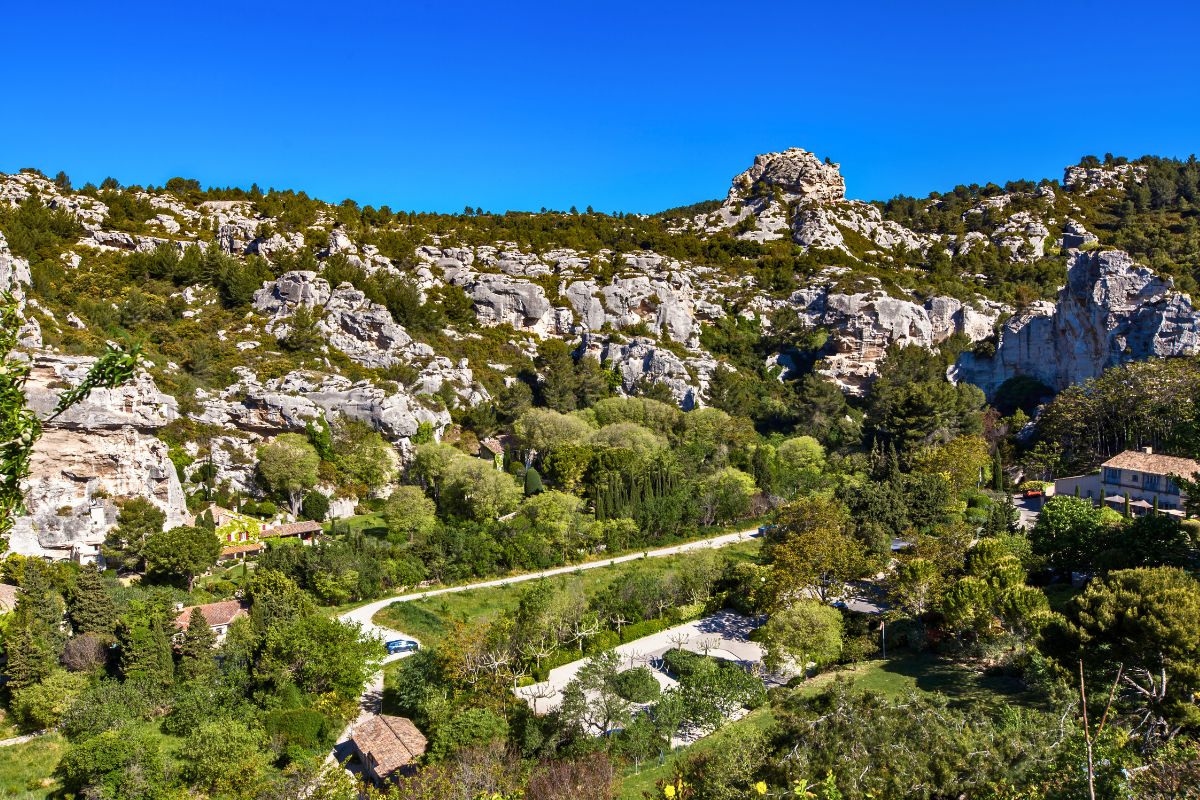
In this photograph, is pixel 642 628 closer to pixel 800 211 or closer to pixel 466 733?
pixel 466 733

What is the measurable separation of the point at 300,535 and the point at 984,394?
52.4 metres

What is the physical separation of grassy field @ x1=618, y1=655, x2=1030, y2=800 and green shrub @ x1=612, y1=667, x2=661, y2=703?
1875 mm

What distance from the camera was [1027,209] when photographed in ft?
294

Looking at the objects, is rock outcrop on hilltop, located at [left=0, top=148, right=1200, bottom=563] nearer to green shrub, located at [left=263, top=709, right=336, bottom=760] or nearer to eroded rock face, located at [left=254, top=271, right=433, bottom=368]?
eroded rock face, located at [left=254, top=271, right=433, bottom=368]

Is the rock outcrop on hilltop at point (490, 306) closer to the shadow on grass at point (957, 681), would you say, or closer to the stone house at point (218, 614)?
the stone house at point (218, 614)

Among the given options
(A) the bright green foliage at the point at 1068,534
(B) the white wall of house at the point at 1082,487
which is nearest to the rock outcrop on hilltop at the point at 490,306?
(B) the white wall of house at the point at 1082,487

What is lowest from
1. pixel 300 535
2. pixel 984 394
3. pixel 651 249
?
pixel 300 535

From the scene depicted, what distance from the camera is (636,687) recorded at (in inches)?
776

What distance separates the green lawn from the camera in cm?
1720

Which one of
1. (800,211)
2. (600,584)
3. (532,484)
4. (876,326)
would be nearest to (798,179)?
(800,211)

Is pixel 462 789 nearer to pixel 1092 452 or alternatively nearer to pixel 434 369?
pixel 434 369

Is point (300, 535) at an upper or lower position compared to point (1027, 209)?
lower

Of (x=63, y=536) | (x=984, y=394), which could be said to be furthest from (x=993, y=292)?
(x=63, y=536)

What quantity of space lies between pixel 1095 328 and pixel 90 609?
6267cm
